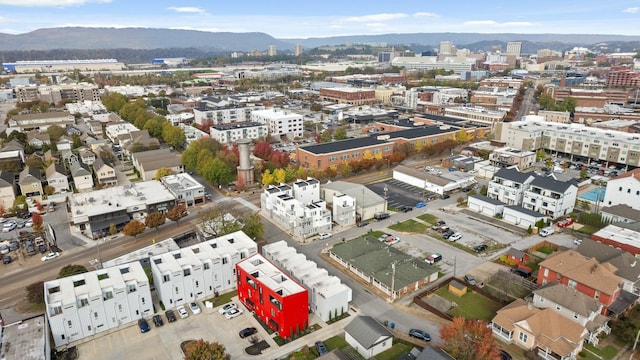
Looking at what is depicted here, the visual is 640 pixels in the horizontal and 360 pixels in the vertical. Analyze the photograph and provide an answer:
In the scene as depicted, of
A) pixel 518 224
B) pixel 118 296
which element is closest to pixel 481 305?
pixel 518 224

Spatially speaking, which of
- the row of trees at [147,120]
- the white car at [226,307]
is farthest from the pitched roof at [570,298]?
the row of trees at [147,120]

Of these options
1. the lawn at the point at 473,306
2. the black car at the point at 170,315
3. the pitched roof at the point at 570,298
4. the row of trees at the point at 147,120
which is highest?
the row of trees at the point at 147,120

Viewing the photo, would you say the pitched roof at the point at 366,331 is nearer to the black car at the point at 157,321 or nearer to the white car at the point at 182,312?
the white car at the point at 182,312

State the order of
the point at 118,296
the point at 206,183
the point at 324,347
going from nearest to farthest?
the point at 324,347 < the point at 118,296 < the point at 206,183

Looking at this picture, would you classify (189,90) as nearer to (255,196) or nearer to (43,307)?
(255,196)

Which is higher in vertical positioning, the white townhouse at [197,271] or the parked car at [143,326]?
the white townhouse at [197,271]

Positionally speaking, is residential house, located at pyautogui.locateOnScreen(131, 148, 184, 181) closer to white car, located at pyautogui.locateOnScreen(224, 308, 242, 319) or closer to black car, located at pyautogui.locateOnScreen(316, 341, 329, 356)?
white car, located at pyautogui.locateOnScreen(224, 308, 242, 319)

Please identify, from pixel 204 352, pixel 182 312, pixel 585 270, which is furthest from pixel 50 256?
pixel 585 270
